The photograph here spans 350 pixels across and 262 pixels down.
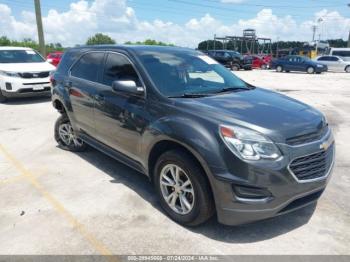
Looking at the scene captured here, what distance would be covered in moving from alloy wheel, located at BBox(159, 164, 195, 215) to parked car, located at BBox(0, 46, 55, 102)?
8.61m

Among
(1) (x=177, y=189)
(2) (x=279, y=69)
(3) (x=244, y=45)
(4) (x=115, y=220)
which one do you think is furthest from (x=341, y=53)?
(4) (x=115, y=220)

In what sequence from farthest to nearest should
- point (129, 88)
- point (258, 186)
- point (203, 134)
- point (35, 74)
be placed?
point (35, 74)
point (129, 88)
point (203, 134)
point (258, 186)

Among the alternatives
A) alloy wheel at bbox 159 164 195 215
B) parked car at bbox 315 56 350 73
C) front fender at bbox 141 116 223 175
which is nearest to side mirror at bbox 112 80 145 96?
front fender at bbox 141 116 223 175

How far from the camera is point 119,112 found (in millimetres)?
4219

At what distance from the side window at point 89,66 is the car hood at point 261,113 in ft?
6.08

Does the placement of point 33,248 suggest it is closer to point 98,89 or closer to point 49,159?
point 98,89

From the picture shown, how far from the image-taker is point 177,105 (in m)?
3.52

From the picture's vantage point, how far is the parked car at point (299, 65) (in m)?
29.6

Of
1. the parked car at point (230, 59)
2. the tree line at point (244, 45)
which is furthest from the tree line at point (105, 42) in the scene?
the parked car at point (230, 59)

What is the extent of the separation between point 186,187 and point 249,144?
2.75ft

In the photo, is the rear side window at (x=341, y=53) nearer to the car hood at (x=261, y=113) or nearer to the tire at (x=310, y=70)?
the tire at (x=310, y=70)

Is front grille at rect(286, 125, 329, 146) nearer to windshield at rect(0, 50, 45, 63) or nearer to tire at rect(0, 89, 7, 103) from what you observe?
tire at rect(0, 89, 7, 103)

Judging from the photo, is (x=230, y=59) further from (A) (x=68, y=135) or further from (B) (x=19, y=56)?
(A) (x=68, y=135)

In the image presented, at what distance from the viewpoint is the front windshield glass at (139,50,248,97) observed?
396cm
